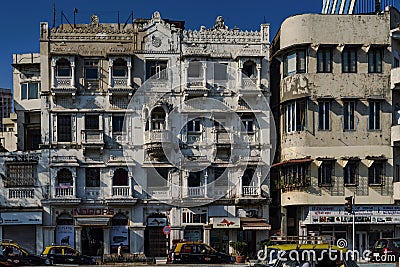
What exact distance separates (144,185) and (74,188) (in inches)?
182

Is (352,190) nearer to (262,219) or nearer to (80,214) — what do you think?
(262,219)

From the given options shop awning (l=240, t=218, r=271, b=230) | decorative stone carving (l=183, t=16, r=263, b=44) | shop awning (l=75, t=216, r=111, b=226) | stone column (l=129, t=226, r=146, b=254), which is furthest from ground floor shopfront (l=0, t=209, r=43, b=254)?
decorative stone carving (l=183, t=16, r=263, b=44)

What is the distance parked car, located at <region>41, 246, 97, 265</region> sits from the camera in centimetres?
3919

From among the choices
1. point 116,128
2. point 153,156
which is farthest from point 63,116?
point 153,156

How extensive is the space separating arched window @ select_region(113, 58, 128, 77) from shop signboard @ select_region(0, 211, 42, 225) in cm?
1058

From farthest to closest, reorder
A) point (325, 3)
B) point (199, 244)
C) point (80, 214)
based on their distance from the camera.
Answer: point (325, 3), point (80, 214), point (199, 244)

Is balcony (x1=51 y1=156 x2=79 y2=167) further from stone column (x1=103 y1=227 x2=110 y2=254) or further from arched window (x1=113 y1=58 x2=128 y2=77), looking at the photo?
arched window (x1=113 y1=58 x2=128 y2=77)

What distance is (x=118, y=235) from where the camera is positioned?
47.6 metres

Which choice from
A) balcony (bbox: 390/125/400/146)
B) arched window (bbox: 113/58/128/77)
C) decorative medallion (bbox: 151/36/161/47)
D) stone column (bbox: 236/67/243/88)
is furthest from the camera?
decorative medallion (bbox: 151/36/161/47)

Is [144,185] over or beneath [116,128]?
beneath

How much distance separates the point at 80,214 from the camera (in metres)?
47.1

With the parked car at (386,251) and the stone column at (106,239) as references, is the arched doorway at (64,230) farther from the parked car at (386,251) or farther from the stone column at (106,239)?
the parked car at (386,251)

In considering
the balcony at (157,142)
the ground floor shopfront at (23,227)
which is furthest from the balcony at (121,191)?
the ground floor shopfront at (23,227)

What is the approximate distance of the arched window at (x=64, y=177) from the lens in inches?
1881
